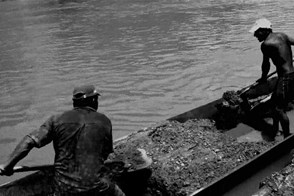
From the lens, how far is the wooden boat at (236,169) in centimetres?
489

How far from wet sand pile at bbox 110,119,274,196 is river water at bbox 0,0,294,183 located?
2.78 metres

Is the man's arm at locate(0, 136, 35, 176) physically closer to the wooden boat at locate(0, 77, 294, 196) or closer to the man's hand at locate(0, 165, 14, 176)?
the man's hand at locate(0, 165, 14, 176)

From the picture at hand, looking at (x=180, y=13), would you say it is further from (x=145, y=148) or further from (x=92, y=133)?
(x=92, y=133)

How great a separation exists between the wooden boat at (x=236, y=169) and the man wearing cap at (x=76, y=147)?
0.94 m

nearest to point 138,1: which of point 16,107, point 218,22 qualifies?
point 218,22

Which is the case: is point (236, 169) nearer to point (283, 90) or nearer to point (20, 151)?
point (283, 90)

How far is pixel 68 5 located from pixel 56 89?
1846cm

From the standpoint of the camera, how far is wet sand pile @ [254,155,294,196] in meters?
4.98

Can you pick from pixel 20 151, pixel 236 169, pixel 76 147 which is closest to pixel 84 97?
pixel 76 147

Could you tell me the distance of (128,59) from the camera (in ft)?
48.6

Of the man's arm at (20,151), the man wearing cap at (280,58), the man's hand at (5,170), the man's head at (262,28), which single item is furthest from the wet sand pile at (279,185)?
the man's hand at (5,170)

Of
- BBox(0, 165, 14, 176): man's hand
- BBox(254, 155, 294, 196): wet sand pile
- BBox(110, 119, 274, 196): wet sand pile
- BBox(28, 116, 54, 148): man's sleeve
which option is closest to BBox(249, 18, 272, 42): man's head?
BBox(110, 119, 274, 196): wet sand pile

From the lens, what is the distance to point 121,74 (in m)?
13.3

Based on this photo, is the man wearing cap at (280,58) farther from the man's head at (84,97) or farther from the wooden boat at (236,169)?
the man's head at (84,97)
